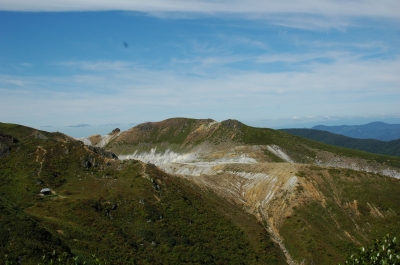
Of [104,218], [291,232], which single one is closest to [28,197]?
[104,218]

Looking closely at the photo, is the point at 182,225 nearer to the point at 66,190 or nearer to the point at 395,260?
the point at 66,190

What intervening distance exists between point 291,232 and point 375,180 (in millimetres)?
34921

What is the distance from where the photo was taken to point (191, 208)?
6600cm

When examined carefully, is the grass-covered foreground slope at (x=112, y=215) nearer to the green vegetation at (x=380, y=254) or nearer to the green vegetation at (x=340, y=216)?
the green vegetation at (x=340, y=216)

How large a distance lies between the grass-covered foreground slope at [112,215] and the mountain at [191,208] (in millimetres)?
211

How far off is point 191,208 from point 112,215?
713 inches

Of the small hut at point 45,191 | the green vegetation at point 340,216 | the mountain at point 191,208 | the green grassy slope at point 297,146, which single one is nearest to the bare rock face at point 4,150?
the mountain at point 191,208

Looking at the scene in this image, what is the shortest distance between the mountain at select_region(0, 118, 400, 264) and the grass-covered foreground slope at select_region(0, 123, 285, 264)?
0.21m

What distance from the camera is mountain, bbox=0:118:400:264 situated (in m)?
49.4

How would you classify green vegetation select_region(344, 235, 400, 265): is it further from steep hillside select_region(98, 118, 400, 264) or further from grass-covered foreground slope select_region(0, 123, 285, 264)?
steep hillside select_region(98, 118, 400, 264)

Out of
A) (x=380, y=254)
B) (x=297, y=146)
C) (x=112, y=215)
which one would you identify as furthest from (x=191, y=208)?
(x=297, y=146)

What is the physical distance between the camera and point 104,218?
53188 millimetres

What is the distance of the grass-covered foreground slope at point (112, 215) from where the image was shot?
40.6m

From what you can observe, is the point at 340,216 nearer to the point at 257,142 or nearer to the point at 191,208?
the point at 191,208
